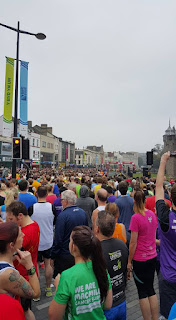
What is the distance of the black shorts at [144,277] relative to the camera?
3.65m

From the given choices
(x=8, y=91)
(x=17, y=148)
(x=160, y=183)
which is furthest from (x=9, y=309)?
(x=8, y=91)

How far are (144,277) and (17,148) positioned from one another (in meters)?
7.28

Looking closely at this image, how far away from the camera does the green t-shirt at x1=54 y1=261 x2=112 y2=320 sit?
6.18 feet

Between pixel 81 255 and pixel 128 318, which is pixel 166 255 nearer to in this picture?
pixel 81 255

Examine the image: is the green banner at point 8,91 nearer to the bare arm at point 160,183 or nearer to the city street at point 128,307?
the city street at point 128,307

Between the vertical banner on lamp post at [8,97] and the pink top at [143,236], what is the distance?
8680 millimetres

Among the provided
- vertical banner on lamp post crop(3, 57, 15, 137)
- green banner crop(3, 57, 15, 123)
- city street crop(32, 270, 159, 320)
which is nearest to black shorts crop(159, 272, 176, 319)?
city street crop(32, 270, 159, 320)

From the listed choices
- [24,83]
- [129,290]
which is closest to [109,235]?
[129,290]

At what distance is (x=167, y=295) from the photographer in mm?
2844

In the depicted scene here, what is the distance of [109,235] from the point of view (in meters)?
2.67

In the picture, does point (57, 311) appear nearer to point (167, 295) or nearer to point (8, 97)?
point (167, 295)

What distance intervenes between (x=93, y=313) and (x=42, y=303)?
293cm

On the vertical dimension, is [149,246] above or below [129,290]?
above

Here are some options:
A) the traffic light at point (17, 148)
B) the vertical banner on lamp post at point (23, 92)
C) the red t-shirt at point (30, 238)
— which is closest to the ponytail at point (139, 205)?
the red t-shirt at point (30, 238)
